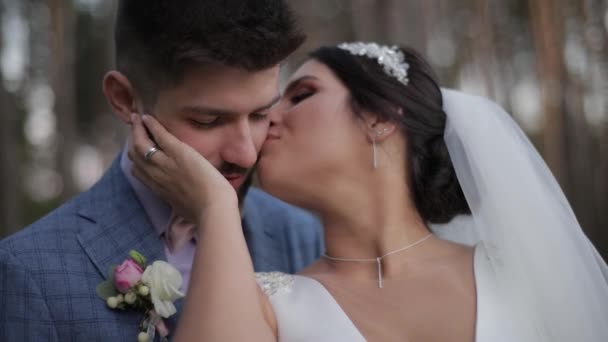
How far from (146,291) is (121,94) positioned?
33.3 inches

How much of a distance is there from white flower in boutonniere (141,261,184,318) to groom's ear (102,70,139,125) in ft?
2.18

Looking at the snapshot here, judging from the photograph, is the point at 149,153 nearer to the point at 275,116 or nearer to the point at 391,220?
the point at 275,116

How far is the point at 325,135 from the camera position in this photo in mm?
2557

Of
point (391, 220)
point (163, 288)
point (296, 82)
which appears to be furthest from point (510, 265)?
point (163, 288)

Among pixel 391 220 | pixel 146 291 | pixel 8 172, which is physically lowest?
pixel 8 172

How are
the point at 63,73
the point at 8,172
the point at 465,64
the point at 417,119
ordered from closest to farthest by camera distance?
the point at 417,119
the point at 8,172
the point at 63,73
the point at 465,64

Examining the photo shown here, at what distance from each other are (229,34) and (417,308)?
1.22 meters

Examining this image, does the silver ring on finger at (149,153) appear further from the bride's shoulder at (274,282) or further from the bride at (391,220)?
the bride's shoulder at (274,282)

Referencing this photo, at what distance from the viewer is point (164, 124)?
242 centimetres

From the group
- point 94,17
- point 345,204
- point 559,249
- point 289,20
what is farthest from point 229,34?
point 94,17

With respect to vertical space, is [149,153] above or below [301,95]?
below

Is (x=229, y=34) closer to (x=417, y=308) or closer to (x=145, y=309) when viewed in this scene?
(x=145, y=309)

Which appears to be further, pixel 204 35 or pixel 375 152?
pixel 375 152

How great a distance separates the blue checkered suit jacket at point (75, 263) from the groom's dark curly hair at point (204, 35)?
0.48 m
